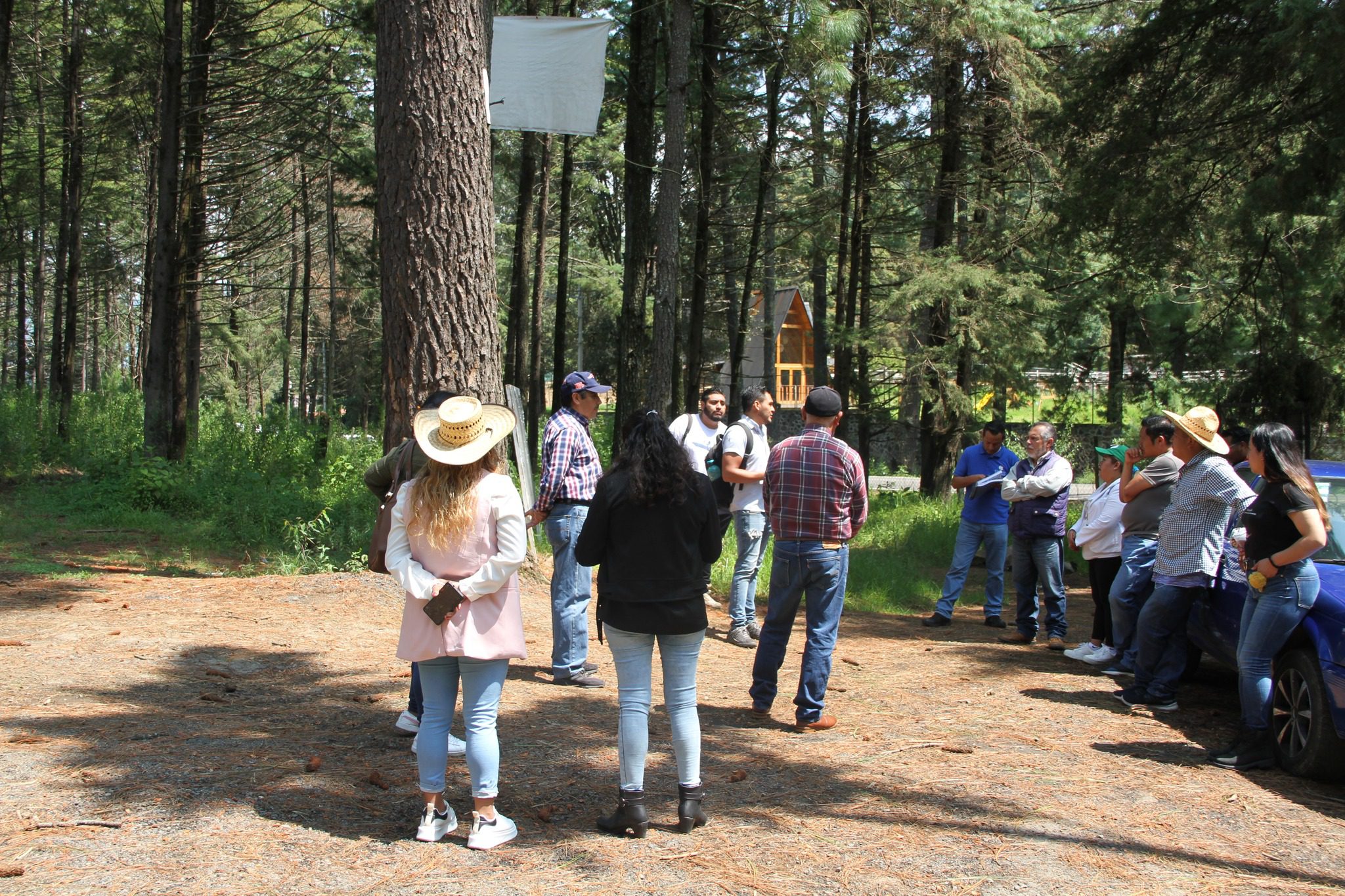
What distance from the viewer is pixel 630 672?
4.48 metres

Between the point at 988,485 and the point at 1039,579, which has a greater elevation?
the point at 988,485

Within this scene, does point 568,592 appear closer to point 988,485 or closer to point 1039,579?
point 988,485

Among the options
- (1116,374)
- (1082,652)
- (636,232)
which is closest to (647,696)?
(1082,652)

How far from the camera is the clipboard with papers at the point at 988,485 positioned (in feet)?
31.8

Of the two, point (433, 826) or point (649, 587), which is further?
point (649, 587)

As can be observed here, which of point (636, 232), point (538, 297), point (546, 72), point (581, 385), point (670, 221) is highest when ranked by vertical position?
point (546, 72)

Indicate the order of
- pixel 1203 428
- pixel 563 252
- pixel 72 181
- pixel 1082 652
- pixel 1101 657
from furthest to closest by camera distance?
pixel 563 252, pixel 72 181, pixel 1082 652, pixel 1101 657, pixel 1203 428

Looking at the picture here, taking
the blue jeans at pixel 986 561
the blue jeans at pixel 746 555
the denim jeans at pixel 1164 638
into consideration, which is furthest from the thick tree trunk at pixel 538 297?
the denim jeans at pixel 1164 638

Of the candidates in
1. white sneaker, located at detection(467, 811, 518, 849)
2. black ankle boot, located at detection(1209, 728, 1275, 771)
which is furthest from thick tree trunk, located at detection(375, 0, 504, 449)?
black ankle boot, located at detection(1209, 728, 1275, 771)

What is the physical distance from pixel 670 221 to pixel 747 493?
6328 mm

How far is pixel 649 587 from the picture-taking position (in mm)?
4430

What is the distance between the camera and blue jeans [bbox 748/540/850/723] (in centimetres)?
617

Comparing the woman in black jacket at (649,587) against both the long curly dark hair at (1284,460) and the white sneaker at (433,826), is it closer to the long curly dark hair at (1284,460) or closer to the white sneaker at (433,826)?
the white sneaker at (433,826)

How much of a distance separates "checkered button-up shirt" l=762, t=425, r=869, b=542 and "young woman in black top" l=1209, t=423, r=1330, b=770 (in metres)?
2.12
